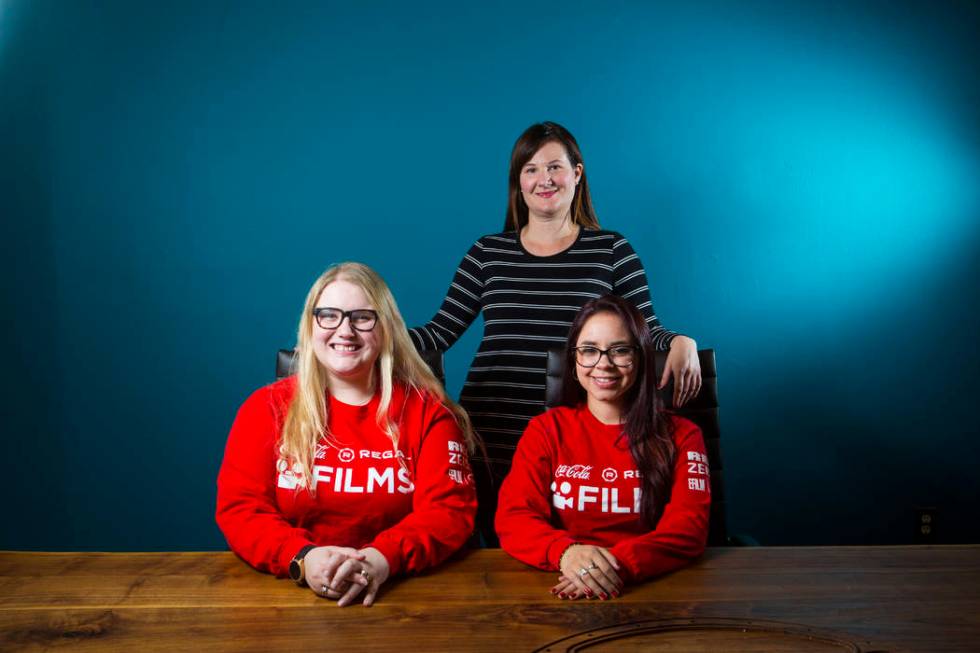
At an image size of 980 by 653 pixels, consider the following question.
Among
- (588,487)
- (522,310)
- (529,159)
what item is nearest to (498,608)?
(588,487)

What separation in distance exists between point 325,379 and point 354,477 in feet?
0.73

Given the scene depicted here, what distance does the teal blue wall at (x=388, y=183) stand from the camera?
9.72 feet

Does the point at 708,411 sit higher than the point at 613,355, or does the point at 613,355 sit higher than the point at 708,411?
the point at 613,355

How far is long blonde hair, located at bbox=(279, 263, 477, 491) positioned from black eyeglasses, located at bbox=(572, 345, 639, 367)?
29cm

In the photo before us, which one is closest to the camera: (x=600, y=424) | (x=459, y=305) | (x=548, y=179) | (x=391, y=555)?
(x=391, y=555)

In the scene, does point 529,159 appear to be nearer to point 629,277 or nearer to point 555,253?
point 555,253

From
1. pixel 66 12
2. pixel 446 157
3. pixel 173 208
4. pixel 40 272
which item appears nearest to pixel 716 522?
pixel 446 157

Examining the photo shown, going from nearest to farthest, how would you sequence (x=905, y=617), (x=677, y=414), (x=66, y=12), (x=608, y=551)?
(x=905, y=617) < (x=608, y=551) < (x=677, y=414) < (x=66, y=12)

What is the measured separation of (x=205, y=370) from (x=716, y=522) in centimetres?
181

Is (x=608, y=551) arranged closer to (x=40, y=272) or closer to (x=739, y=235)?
(x=739, y=235)

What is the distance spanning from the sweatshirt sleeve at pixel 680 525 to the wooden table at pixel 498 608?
3 cm

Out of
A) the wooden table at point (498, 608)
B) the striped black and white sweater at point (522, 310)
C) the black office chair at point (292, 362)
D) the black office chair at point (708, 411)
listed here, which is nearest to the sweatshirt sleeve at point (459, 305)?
the striped black and white sweater at point (522, 310)

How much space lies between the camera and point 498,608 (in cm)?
132

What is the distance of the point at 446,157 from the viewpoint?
118 inches
